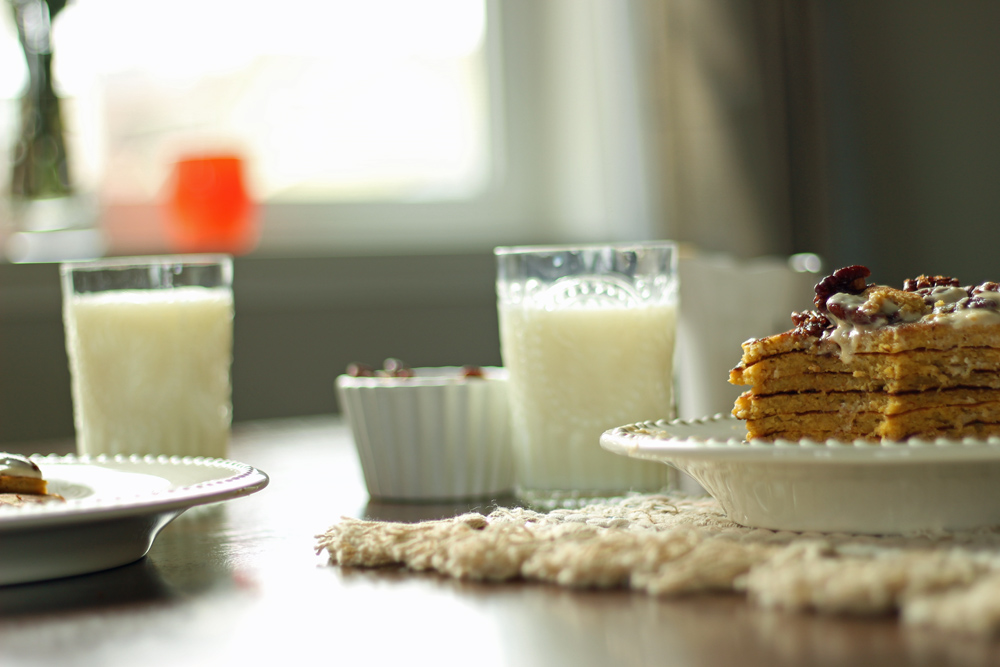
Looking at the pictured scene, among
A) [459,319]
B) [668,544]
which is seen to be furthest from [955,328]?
[459,319]

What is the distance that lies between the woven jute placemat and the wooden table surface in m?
0.01

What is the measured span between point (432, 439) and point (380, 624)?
44cm

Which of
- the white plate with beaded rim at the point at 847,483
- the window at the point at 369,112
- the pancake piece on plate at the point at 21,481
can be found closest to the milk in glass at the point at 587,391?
the white plate with beaded rim at the point at 847,483

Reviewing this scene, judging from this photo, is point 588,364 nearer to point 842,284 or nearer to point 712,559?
point 842,284

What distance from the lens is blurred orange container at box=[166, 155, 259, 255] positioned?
243cm

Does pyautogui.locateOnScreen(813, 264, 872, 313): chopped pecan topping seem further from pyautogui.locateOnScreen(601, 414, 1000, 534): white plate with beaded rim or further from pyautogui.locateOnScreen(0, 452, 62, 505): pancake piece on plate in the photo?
pyautogui.locateOnScreen(0, 452, 62, 505): pancake piece on plate

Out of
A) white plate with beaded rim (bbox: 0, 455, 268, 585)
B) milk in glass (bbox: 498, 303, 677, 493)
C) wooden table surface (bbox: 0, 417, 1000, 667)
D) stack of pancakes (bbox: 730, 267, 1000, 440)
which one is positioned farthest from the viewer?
milk in glass (bbox: 498, 303, 677, 493)

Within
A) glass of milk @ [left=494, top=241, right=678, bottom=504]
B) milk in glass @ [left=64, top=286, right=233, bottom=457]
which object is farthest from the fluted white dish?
milk in glass @ [left=64, top=286, right=233, bottom=457]

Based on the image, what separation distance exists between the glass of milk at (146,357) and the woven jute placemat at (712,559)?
17.8 inches

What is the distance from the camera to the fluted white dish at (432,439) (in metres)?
0.97

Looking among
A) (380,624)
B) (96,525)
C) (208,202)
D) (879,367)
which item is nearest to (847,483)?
(879,367)

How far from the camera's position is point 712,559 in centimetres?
56

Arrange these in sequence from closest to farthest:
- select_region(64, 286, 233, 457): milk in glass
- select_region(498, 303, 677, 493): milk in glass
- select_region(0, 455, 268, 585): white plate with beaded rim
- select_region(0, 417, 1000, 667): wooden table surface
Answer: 1. select_region(0, 417, 1000, 667): wooden table surface
2. select_region(0, 455, 268, 585): white plate with beaded rim
3. select_region(498, 303, 677, 493): milk in glass
4. select_region(64, 286, 233, 457): milk in glass

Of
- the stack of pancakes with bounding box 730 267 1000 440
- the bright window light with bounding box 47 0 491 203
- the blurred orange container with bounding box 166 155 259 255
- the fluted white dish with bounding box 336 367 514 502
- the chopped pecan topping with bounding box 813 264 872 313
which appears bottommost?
the fluted white dish with bounding box 336 367 514 502
